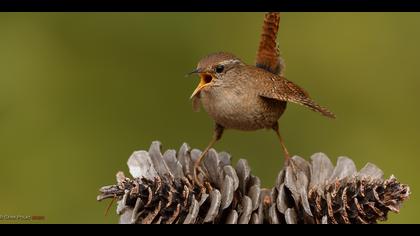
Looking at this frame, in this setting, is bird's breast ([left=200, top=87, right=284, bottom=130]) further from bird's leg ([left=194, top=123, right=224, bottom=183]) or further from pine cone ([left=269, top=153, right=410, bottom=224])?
pine cone ([left=269, top=153, right=410, bottom=224])

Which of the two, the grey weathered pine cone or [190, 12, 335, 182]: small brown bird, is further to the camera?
[190, 12, 335, 182]: small brown bird

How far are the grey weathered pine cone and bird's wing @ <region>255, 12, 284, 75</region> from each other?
0.33 meters

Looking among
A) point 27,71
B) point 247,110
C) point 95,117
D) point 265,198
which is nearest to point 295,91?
point 247,110

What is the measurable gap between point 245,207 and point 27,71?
99 cm

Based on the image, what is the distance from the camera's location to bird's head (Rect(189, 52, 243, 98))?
1.43 m

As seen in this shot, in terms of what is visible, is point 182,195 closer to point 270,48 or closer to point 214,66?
point 214,66

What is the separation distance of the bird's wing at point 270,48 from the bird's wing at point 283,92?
0.07m

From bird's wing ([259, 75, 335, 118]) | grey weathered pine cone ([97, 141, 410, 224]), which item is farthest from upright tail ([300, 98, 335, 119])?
grey weathered pine cone ([97, 141, 410, 224])

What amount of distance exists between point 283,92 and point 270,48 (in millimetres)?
140

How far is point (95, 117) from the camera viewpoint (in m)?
1.96

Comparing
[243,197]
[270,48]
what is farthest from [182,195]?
[270,48]

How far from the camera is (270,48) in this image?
5.00ft

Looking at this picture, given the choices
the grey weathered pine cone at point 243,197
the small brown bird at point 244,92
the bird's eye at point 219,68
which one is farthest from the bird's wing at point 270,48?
the grey weathered pine cone at point 243,197
